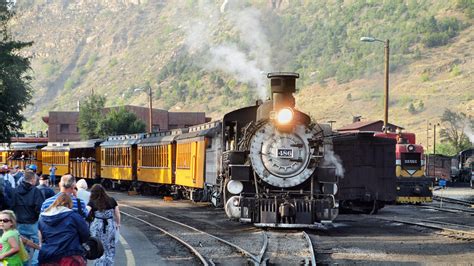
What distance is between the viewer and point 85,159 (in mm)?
53562

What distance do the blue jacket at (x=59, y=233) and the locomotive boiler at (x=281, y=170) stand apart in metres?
10.8

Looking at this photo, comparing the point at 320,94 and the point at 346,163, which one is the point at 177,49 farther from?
the point at 346,163

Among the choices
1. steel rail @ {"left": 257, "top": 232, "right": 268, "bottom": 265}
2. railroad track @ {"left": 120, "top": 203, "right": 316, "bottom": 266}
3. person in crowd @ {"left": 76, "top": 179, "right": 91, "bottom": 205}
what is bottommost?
railroad track @ {"left": 120, "top": 203, "right": 316, "bottom": 266}

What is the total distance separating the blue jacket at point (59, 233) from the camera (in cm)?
922

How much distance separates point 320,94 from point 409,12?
4796cm

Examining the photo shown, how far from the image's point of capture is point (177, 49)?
18662 cm

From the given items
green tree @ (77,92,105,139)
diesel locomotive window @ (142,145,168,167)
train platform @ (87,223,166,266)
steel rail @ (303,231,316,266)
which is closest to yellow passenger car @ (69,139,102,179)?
diesel locomotive window @ (142,145,168,167)

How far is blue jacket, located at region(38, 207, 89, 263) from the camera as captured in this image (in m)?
9.22

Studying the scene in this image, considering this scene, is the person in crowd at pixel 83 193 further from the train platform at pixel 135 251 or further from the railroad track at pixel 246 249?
the railroad track at pixel 246 249

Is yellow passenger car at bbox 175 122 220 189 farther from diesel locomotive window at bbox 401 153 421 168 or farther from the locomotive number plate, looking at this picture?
diesel locomotive window at bbox 401 153 421 168

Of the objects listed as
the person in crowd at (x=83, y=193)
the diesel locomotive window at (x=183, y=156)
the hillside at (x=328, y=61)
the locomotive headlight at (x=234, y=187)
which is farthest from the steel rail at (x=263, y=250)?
the hillside at (x=328, y=61)

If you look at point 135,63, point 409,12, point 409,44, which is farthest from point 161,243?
point 135,63

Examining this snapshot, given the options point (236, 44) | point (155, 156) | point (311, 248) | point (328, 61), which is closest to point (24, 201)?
point (311, 248)

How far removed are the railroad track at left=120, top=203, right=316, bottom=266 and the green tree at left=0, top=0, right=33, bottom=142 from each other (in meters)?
17.3
